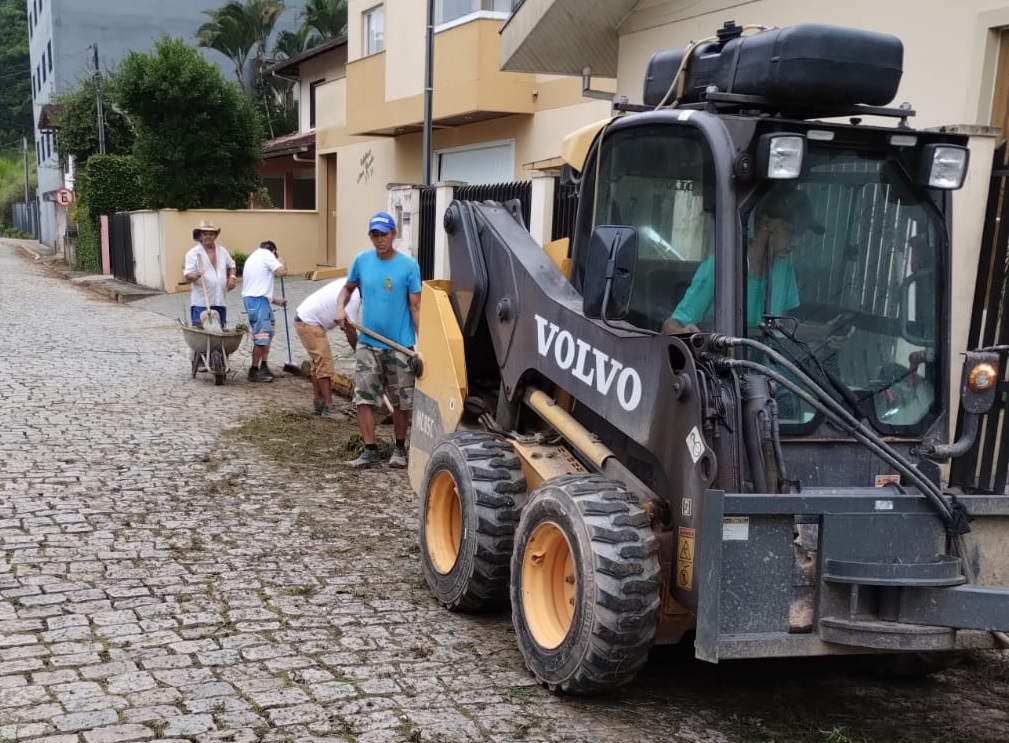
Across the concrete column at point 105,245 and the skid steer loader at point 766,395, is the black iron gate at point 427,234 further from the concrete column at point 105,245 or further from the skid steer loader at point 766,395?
the concrete column at point 105,245

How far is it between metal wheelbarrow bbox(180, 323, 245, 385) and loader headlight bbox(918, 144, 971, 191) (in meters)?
9.20

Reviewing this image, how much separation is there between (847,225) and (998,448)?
6.86 feet

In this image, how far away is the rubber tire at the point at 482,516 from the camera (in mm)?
5004

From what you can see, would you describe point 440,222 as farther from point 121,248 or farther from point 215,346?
point 121,248

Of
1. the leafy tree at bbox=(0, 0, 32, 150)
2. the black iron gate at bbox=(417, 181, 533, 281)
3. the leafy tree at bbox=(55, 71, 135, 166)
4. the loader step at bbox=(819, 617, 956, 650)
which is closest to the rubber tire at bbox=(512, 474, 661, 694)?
the loader step at bbox=(819, 617, 956, 650)

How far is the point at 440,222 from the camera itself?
1196cm

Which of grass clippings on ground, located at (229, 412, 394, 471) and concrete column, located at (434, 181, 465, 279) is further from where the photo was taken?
concrete column, located at (434, 181, 465, 279)

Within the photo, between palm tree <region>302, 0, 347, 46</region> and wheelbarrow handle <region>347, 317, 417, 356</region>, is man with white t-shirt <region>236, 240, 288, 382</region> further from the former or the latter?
palm tree <region>302, 0, 347, 46</region>

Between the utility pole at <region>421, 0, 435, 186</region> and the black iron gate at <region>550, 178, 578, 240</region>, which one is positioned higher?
the utility pole at <region>421, 0, 435, 186</region>

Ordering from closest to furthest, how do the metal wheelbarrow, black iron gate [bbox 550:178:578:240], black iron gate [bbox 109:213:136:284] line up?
black iron gate [bbox 550:178:578:240], the metal wheelbarrow, black iron gate [bbox 109:213:136:284]

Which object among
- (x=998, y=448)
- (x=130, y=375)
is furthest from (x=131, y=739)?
(x=130, y=375)

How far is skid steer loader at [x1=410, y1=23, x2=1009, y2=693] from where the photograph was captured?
3.78 m

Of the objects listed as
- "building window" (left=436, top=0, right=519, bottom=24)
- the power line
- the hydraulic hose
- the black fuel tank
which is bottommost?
the hydraulic hose

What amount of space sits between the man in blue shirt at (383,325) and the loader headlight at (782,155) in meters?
4.59
